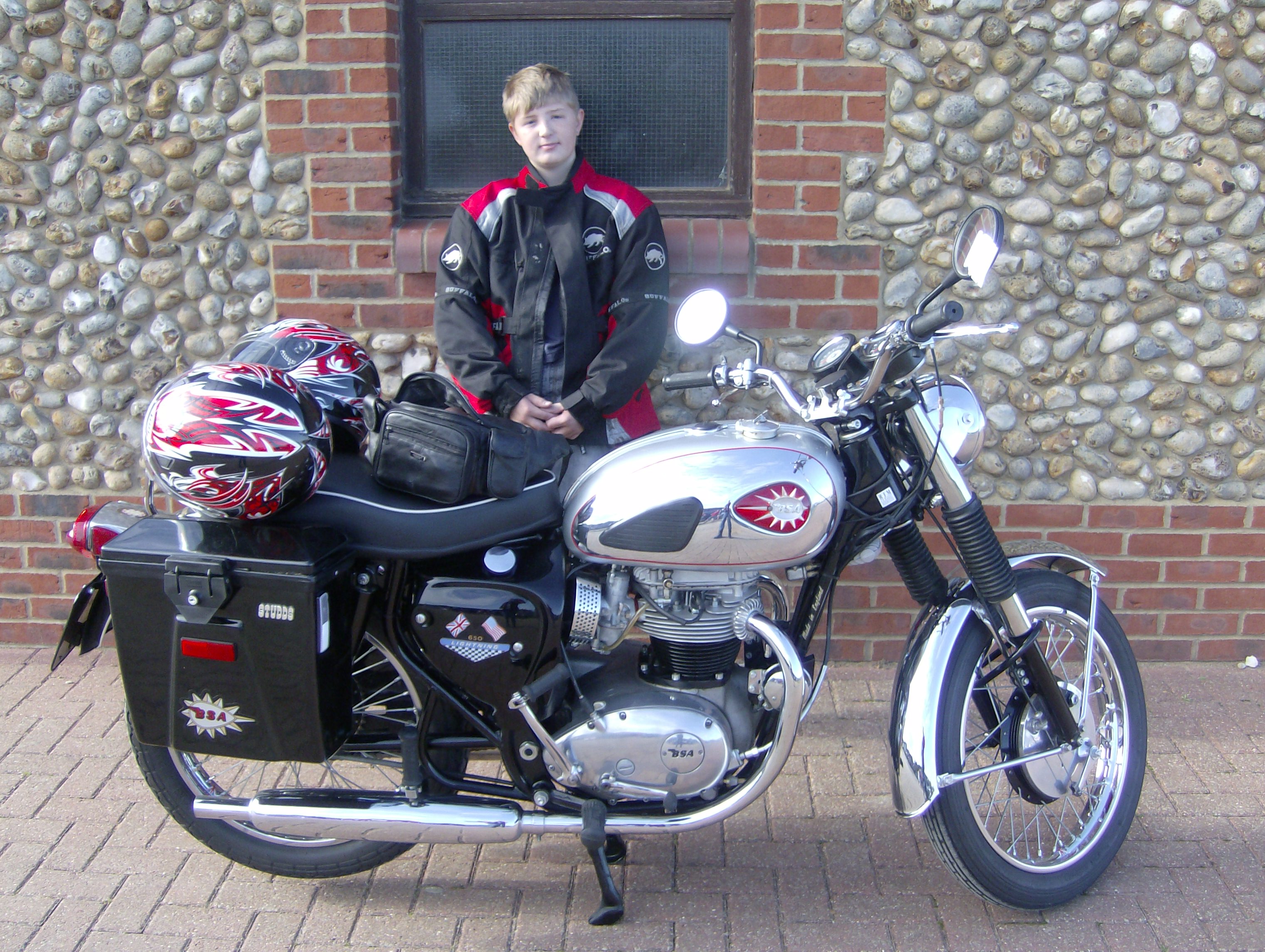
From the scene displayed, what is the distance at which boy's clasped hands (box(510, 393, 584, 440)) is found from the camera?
3021mm

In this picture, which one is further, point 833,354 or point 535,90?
point 535,90

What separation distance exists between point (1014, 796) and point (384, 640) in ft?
5.46

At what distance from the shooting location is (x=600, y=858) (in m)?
2.40

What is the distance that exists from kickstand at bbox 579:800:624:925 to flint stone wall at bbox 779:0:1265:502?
186 centimetres

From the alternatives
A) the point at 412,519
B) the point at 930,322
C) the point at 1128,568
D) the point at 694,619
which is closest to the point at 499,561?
the point at 412,519

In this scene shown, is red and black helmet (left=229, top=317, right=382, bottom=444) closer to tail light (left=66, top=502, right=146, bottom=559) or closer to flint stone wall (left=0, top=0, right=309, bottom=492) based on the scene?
tail light (left=66, top=502, right=146, bottom=559)

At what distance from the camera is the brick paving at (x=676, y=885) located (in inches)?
97.4

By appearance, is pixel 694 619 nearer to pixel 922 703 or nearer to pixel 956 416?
pixel 922 703

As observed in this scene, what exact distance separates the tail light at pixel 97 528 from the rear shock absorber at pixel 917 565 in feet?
5.32

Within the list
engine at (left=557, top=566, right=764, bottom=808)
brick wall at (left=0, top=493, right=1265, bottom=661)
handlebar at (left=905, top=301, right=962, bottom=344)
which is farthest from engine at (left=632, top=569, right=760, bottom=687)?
brick wall at (left=0, top=493, right=1265, bottom=661)

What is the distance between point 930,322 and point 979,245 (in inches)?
7.1

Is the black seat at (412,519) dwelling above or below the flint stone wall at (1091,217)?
below

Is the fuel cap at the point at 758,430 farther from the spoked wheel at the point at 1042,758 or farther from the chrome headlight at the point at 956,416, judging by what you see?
the spoked wheel at the point at 1042,758

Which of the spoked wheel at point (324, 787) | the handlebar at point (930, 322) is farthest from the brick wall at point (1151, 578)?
the spoked wheel at point (324, 787)
